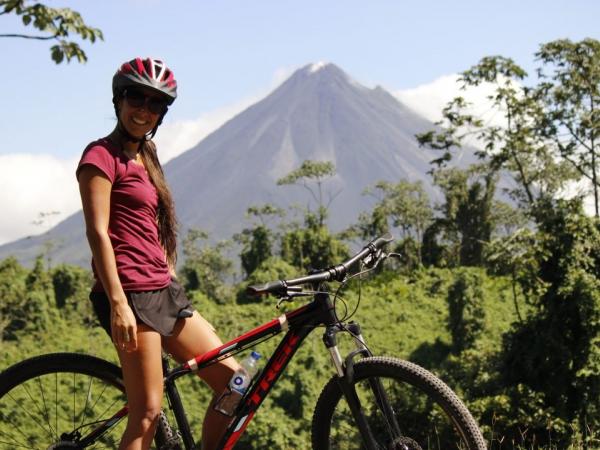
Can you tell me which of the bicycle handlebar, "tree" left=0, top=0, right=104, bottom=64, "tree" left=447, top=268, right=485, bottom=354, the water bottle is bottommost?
"tree" left=447, top=268, right=485, bottom=354

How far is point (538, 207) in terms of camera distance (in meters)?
15.4

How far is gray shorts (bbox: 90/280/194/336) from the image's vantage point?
9.49 feet

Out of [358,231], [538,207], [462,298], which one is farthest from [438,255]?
[538,207]

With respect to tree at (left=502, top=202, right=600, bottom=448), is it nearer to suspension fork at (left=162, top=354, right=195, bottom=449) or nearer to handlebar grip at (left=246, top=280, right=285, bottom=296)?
suspension fork at (left=162, top=354, right=195, bottom=449)

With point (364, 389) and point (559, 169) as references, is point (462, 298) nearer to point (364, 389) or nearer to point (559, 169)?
point (559, 169)

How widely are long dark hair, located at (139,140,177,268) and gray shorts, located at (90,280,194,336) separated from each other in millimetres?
235

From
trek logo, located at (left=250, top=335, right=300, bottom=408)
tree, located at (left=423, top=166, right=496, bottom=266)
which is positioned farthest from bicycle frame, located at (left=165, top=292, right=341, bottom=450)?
tree, located at (left=423, top=166, right=496, bottom=266)

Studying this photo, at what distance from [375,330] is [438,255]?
19.5 meters

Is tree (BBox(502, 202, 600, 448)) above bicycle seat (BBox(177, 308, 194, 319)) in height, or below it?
below

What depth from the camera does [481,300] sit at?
22938 millimetres

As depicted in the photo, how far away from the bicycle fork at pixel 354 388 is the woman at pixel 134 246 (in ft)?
2.04

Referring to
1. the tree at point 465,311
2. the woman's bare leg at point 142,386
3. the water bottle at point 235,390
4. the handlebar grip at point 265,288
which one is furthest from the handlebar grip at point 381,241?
the tree at point 465,311

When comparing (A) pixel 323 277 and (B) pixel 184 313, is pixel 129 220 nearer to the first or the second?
(B) pixel 184 313

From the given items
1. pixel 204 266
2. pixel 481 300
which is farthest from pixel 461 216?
pixel 481 300
